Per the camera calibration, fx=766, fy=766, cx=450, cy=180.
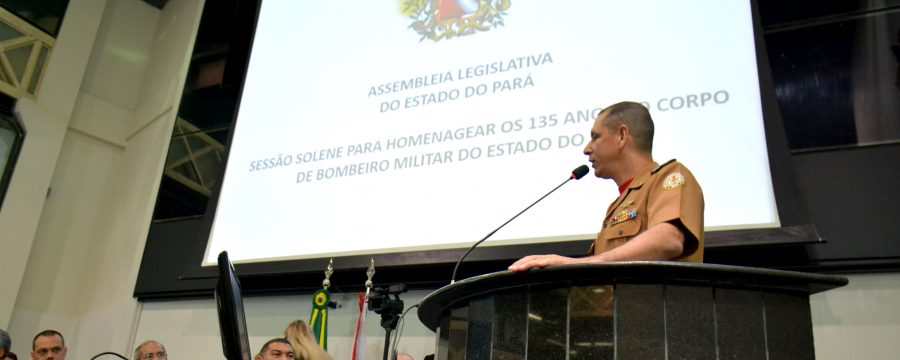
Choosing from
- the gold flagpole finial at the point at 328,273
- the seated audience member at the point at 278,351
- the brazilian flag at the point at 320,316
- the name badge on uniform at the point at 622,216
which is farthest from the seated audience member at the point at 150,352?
the name badge on uniform at the point at 622,216

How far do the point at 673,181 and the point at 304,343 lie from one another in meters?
2.44

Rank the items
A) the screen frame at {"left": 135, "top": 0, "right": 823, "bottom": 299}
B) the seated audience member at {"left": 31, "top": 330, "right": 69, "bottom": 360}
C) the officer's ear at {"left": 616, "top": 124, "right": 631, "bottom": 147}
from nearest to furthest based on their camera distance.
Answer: the officer's ear at {"left": 616, "top": 124, "right": 631, "bottom": 147} → the screen frame at {"left": 135, "top": 0, "right": 823, "bottom": 299} → the seated audience member at {"left": 31, "top": 330, "right": 69, "bottom": 360}

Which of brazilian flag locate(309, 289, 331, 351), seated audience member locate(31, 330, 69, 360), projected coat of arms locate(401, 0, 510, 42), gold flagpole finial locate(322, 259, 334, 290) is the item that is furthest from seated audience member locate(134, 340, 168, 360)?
projected coat of arms locate(401, 0, 510, 42)

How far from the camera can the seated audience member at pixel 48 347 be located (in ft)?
13.8

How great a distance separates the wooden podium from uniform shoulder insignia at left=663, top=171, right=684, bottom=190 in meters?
0.42

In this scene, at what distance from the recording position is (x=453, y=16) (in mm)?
4449

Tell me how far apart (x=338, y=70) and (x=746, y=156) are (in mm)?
2506

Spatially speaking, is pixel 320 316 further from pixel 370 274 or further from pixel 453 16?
pixel 453 16

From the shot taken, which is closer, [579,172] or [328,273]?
[579,172]

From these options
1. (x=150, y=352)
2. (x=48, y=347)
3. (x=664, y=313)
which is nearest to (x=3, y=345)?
(x=48, y=347)

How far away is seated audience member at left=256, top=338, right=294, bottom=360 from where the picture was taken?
3316 millimetres

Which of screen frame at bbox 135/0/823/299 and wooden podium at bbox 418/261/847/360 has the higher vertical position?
screen frame at bbox 135/0/823/299

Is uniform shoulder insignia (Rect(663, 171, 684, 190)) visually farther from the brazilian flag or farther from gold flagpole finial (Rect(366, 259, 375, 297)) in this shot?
the brazilian flag

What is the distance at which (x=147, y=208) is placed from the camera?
5.93 m
